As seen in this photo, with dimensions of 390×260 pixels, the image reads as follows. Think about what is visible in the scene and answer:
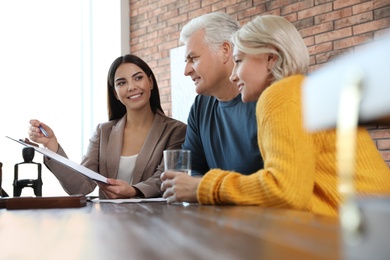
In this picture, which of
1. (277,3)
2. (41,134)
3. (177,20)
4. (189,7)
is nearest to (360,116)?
(41,134)

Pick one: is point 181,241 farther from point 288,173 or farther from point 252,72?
Answer: point 252,72

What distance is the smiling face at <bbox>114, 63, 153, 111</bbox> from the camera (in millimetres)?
2613

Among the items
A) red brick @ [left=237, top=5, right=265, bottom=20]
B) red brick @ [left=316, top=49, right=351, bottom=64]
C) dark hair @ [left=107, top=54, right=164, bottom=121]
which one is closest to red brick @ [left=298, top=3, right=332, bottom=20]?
red brick @ [left=316, top=49, right=351, bottom=64]

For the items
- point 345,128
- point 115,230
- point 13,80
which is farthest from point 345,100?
point 13,80

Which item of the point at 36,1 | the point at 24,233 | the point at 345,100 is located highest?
the point at 36,1

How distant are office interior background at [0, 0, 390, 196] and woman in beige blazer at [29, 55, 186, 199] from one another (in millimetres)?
2080

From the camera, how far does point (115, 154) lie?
2469 mm

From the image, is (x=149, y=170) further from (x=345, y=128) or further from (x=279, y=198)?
(x=345, y=128)

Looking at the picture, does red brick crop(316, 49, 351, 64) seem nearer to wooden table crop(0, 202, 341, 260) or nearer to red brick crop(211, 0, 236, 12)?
red brick crop(211, 0, 236, 12)

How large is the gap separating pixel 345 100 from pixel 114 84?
2.51 m

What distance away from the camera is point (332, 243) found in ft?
1.55

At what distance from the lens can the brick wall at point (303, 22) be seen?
12.1ft

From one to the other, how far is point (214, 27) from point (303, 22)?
6.62 ft

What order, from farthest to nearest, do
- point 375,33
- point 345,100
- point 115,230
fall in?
point 375,33
point 115,230
point 345,100
